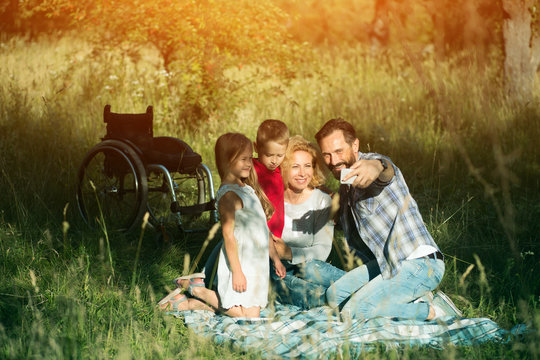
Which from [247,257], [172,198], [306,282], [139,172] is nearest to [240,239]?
[247,257]

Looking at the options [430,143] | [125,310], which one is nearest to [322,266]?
[125,310]

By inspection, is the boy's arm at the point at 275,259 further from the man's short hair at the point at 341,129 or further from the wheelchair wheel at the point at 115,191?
the wheelchair wheel at the point at 115,191

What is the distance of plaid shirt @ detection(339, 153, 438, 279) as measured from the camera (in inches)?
144

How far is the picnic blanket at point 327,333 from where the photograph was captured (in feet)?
10.2

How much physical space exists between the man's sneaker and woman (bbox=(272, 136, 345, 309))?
65 cm

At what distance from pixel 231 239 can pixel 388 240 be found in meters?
0.88

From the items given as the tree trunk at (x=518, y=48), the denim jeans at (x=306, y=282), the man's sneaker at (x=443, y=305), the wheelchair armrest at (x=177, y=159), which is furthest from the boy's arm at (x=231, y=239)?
the tree trunk at (x=518, y=48)

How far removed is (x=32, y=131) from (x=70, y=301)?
3865 mm

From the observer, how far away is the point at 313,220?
428cm

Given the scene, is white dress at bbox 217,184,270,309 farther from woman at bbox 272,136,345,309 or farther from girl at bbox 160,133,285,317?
woman at bbox 272,136,345,309

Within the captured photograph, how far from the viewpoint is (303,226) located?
4.27m

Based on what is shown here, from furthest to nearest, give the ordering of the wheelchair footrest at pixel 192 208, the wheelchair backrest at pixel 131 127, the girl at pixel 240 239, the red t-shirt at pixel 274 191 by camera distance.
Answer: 1. the wheelchair backrest at pixel 131 127
2. the wheelchair footrest at pixel 192 208
3. the red t-shirt at pixel 274 191
4. the girl at pixel 240 239

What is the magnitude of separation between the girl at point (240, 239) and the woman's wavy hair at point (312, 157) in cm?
41

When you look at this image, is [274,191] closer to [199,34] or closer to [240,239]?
[240,239]
